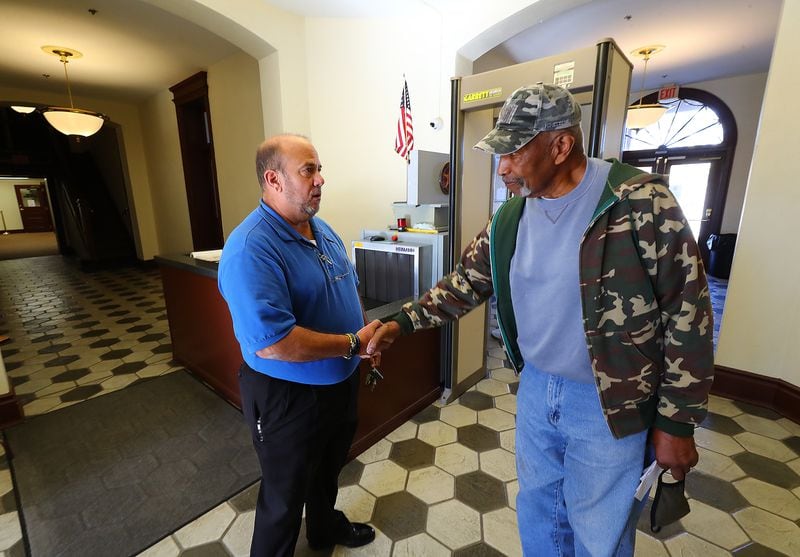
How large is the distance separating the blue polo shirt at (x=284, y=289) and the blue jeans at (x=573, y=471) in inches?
24.4

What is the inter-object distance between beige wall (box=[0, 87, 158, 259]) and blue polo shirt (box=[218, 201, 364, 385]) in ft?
26.3

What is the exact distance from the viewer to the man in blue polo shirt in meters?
1.02

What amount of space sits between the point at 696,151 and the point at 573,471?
810 cm

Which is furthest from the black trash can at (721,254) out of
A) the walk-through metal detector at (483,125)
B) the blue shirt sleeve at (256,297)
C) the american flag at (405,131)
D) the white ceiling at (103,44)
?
the white ceiling at (103,44)

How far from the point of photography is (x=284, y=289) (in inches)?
40.5

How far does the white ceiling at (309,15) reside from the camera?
3.43 meters

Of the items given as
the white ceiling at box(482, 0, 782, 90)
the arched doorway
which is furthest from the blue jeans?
the arched doorway

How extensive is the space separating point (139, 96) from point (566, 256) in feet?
27.5

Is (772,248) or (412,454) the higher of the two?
(772,248)

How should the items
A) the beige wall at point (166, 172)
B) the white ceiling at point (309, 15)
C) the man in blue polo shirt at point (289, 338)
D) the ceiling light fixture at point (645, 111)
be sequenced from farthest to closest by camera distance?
the beige wall at point (166, 172) < the ceiling light fixture at point (645, 111) < the white ceiling at point (309, 15) < the man in blue polo shirt at point (289, 338)

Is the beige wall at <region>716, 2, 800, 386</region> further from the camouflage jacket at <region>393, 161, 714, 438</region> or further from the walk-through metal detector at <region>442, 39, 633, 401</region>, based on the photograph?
the camouflage jacket at <region>393, 161, 714, 438</region>

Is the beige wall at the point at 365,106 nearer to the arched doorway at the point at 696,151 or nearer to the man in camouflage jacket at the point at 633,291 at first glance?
the man in camouflage jacket at the point at 633,291

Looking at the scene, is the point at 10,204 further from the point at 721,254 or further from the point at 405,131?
the point at 721,254

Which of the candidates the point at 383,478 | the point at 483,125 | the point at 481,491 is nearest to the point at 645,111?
the point at 483,125
